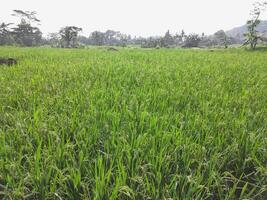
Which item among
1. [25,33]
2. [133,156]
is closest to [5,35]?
[25,33]

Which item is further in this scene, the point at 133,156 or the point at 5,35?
the point at 5,35

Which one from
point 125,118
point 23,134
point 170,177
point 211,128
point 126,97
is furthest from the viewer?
point 126,97

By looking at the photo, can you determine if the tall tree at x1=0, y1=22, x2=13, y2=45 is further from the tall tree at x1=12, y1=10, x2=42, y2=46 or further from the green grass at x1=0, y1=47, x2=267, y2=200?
the green grass at x1=0, y1=47, x2=267, y2=200

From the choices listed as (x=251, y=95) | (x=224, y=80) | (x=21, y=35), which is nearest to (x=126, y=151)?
(x=251, y=95)

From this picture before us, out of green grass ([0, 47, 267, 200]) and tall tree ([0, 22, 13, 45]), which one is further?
tall tree ([0, 22, 13, 45])

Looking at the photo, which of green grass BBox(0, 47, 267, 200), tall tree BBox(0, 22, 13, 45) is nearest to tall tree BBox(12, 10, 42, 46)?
tall tree BBox(0, 22, 13, 45)

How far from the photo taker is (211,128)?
2.22 m

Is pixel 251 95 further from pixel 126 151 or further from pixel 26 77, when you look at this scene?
pixel 26 77

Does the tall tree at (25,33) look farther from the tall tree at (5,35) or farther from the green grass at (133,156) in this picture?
the green grass at (133,156)

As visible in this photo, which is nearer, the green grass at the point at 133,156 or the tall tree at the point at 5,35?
the green grass at the point at 133,156

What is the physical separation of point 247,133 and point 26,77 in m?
4.37

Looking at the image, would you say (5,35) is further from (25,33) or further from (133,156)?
(133,156)

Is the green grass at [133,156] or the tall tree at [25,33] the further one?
the tall tree at [25,33]

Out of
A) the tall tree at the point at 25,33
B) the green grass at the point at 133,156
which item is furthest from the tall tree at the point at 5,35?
the green grass at the point at 133,156
